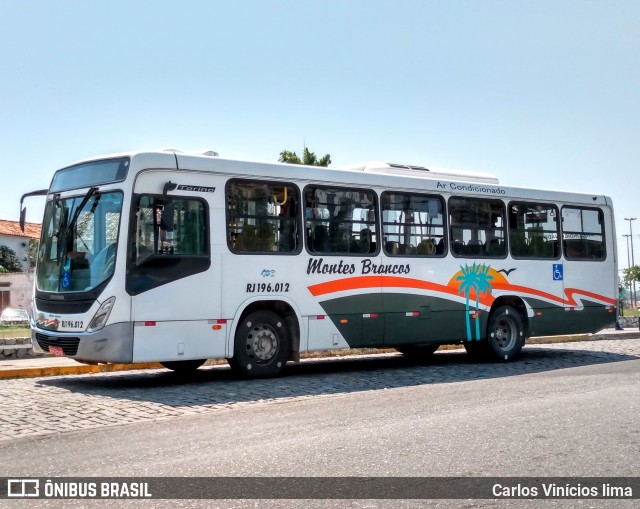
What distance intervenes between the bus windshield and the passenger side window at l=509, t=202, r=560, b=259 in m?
8.29

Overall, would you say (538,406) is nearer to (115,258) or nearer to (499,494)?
(499,494)

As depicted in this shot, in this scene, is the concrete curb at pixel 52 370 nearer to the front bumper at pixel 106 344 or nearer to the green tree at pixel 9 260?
the front bumper at pixel 106 344

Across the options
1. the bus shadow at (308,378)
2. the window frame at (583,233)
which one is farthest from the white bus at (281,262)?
the bus shadow at (308,378)

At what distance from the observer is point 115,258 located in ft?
39.7

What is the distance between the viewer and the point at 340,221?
14617 millimetres

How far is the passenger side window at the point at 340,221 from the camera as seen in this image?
14172 mm

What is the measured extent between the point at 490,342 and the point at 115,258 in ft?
25.7

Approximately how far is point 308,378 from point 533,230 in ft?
21.1

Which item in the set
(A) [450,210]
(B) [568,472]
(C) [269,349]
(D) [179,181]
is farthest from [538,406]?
(A) [450,210]

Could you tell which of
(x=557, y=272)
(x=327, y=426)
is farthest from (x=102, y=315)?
(x=557, y=272)

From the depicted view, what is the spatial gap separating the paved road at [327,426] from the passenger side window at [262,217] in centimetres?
208

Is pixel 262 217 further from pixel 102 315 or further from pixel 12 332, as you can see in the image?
pixel 12 332

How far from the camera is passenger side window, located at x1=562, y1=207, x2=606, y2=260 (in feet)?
60.0

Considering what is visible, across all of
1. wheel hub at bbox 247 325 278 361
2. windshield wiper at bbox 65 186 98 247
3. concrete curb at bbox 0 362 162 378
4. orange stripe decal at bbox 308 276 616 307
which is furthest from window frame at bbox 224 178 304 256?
concrete curb at bbox 0 362 162 378
